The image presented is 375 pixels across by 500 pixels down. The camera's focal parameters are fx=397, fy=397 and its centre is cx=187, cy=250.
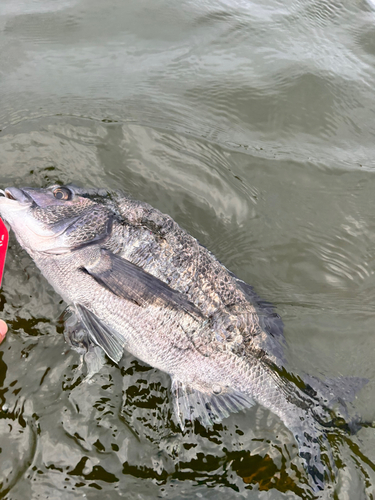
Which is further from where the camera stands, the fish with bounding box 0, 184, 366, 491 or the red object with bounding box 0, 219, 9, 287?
the fish with bounding box 0, 184, 366, 491

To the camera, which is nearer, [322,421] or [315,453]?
[315,453]

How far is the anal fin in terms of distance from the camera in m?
3.53

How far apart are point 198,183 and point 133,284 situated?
67.0 inches

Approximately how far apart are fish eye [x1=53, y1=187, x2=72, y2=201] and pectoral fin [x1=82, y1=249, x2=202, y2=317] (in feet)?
2.11

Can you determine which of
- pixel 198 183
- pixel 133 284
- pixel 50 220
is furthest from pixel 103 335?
pixel 198 183

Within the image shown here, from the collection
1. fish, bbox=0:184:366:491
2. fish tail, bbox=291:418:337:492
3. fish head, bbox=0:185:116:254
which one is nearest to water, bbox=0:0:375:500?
fish tail, bbox=291:418:337:492

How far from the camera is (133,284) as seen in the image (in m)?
3.29

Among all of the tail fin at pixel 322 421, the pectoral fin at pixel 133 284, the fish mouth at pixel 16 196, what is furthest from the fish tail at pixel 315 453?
the fish mouth at pixel 16 196

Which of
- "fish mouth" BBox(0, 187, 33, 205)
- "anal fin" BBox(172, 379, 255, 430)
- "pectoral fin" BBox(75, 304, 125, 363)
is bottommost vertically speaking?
"anal fin" BBox(172, 379, 255, 430)

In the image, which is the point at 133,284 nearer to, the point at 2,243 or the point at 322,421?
the point at 2,243

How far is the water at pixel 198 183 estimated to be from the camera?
3357mm

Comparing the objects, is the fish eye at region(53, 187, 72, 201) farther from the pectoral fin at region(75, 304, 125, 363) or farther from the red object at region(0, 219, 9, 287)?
the pectoral fin at region(75, 304, 125, 363)

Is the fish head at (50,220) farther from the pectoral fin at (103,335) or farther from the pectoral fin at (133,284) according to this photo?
the pectoral fin at (103,335)

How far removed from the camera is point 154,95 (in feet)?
16.5
